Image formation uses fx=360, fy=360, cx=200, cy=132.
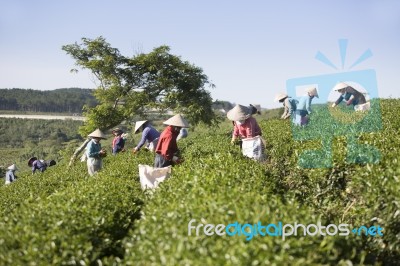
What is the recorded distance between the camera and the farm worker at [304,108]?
11.4m

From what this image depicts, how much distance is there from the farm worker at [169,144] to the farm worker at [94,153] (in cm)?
362

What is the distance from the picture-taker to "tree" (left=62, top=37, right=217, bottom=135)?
25.1m

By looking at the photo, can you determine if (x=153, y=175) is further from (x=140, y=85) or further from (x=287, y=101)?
(x=140, y=85)

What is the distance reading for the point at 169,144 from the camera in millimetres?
8664

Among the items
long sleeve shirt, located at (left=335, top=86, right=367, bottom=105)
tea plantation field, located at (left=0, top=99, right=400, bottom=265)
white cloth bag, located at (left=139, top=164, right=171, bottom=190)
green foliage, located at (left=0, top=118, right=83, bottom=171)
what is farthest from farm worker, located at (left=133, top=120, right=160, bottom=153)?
green foliage, located at (left=0, top=118, right=83, bottom=171)

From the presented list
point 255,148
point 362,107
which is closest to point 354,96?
point 362,107

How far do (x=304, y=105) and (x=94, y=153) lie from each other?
7020 millimetres

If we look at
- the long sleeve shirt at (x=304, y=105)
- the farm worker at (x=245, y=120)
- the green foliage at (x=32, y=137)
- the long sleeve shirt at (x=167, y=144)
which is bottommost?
the green foliage at (x=32, y=137)

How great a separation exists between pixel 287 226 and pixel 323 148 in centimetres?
412

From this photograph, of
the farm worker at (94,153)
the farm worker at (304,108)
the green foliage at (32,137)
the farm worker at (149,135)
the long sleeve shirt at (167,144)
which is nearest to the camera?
the long sleeve shirt at (167,144)

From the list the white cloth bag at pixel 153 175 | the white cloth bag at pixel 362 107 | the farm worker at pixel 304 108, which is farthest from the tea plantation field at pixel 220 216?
the white cloth bag at pixel 362 107

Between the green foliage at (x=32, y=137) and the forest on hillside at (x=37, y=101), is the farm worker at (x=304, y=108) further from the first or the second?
the forest on hillside at (x=37, y=101)

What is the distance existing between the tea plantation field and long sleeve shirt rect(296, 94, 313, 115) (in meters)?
3.84

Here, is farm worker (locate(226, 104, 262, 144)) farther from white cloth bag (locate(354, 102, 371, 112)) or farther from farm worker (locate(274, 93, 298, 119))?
white cloth bag (locate(354, 102, 371, 112))
